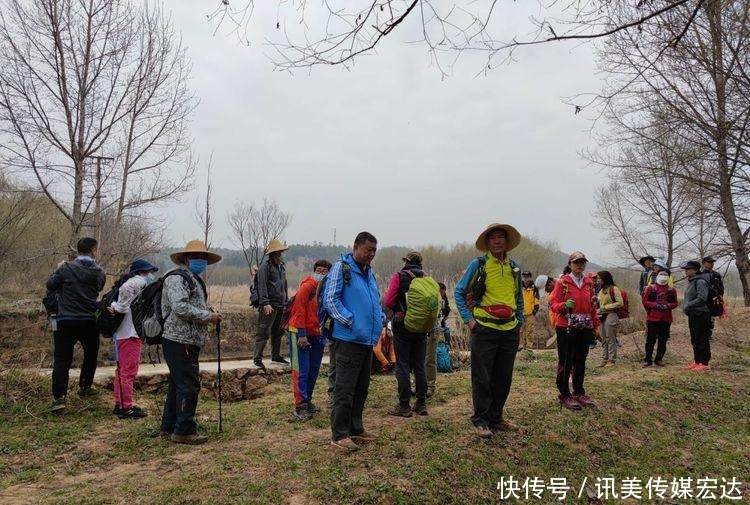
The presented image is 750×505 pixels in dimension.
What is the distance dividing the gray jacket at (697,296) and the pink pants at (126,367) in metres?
8.15

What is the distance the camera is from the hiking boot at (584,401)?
19.7 ft

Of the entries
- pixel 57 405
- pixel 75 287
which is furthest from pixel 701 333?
pixel 57 405

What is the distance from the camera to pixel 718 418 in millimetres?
6418

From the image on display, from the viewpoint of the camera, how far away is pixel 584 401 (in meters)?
6.03

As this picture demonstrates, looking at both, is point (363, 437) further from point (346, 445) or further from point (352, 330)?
point (352, 330)

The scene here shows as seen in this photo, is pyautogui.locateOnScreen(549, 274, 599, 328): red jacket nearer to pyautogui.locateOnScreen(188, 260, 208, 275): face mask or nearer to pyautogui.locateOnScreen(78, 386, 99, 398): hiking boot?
pyautogui.locateOnScreen(188, 260, 208, 275): face mask

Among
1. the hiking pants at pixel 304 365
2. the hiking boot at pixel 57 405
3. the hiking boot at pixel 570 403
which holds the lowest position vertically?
the hiking boot at pixel 57 405

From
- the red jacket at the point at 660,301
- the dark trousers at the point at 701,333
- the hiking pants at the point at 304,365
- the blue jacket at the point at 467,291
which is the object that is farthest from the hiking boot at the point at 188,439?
the dark trousers at the point at 701,333

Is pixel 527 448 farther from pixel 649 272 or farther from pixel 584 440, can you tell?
pixel 649 272

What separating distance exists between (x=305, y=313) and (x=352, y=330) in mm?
1353

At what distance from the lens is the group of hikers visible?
4.61 metres

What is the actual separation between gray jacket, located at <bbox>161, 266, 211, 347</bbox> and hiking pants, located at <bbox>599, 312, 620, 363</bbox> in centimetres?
737

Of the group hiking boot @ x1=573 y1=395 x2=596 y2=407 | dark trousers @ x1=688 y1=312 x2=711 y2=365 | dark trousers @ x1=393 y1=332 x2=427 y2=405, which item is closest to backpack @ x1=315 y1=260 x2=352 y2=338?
dark trousers @ x1=393 y1=332 x2=427 y2=405

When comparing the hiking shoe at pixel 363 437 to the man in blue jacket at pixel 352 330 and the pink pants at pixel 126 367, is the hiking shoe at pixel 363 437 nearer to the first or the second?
the man in blue jacket at pixel 352 330
